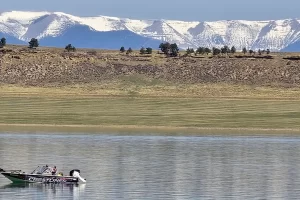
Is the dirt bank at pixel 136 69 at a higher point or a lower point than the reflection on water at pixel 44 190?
higher

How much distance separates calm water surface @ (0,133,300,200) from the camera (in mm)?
52062

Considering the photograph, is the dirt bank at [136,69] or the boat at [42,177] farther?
the dirt bank at [136,69]

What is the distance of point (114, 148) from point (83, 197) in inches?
1116

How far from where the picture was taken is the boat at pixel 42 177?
181ft

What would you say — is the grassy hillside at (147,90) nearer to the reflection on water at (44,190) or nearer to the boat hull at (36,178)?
the boat hull at (36,178)

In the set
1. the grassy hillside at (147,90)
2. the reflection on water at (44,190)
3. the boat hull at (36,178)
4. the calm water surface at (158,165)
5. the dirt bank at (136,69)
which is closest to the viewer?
the reflection on water at (44,190)

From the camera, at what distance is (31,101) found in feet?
404

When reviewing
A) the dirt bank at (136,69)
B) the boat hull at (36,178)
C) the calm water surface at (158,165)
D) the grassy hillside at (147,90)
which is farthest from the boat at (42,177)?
the dirt bank at (136,69)

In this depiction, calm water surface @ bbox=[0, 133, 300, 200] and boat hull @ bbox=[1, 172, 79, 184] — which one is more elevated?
boat hull @ bbox=[1, 172, 79, 184]

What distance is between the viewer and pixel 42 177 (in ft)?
183

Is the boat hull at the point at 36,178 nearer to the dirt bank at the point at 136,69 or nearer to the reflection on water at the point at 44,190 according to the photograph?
the reflection on water at the point at 44,190

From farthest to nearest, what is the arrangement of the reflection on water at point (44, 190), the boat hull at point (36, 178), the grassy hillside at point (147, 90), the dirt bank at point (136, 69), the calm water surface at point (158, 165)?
the dirt bank at point (136, 69), the grassy hillside at point (147, 90), the boat hull at point (36, 178), the calm water surface at point (158, 165), the reflection on water at point (44, 190)

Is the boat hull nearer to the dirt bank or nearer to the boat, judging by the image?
the boat

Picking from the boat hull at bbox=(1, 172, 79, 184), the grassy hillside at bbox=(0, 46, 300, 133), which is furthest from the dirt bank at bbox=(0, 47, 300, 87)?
the boat hull at bbox=(1, 172, 79, 184)
